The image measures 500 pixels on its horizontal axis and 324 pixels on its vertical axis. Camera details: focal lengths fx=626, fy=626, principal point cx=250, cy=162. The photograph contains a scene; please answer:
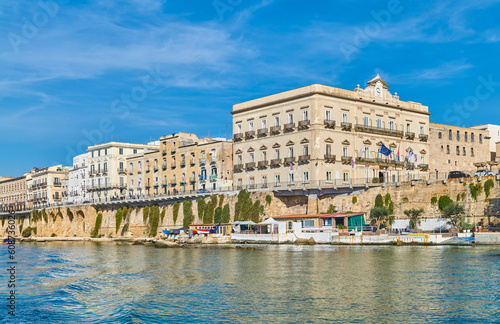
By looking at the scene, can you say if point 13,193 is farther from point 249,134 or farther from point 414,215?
point 414,215

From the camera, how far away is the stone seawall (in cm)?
6228

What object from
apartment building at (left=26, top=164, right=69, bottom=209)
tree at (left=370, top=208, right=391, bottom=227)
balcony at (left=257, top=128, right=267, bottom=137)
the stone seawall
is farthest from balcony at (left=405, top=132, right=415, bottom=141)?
apartment building at (left=26, top=164, right=69, bottom=209)

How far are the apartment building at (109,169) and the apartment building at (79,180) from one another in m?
2.19

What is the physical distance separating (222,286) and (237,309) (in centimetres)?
663

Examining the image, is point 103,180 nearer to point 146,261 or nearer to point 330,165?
point 330,165

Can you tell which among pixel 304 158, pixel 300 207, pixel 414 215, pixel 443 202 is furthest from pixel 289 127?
pixel 443 202

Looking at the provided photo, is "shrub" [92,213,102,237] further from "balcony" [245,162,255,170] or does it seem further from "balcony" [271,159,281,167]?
"balcony" [271,159,281,167]

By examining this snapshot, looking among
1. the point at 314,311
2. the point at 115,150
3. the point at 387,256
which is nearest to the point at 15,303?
the point at 314,311

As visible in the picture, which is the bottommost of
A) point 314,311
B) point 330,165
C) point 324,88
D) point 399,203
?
point 314,311

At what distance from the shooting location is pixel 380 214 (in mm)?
66438

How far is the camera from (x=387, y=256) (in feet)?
151

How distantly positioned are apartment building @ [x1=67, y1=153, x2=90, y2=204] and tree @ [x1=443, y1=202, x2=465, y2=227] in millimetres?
76374

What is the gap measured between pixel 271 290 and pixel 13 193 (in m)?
141

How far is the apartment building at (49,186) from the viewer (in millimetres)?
136250
